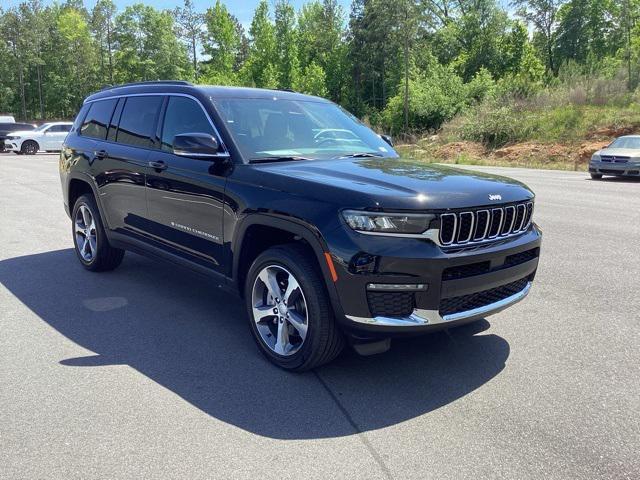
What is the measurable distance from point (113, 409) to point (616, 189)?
16148 mm

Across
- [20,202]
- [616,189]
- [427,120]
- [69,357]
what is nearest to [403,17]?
[427,120]

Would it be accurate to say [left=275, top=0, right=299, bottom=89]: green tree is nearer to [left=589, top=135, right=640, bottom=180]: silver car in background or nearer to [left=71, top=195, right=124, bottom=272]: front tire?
[left=589, top=135, right=640, bottom=180]: silver car in background

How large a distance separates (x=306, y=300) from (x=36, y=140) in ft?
116

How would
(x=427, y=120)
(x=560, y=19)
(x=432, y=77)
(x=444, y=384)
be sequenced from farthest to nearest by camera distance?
(x=560, y=19) → (x=432, y=77) → (x=427, y=120) → (x=444, y=384)

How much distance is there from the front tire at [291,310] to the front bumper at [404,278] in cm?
21

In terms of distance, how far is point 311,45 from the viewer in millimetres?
A: 86750

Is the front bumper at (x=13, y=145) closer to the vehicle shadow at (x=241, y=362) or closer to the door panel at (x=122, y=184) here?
the door panel at (x=122, y=184)

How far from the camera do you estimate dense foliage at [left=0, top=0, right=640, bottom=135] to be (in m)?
72.1

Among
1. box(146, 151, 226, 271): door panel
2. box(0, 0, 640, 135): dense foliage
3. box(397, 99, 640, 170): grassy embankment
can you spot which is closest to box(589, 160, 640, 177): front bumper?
box(397, 99, 640, 170): grassy embankment

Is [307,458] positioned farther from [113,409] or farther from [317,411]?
[113,409]

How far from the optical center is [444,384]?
362cm

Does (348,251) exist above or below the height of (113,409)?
above

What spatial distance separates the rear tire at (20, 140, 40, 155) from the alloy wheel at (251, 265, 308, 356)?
114 ft

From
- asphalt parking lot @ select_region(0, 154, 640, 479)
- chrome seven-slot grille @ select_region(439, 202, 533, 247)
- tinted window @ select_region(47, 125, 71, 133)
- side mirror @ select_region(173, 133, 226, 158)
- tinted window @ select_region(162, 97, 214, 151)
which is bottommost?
asphalt parking lot @ select_region(0, 154, 640, 479)
